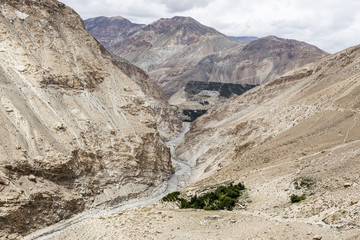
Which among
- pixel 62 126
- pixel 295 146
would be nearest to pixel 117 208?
pixel 62 126

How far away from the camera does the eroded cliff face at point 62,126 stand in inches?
1275

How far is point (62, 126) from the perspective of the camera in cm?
3966

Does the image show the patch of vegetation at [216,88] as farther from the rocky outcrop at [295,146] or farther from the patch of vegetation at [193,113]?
the rocky outcrop at [295,146]

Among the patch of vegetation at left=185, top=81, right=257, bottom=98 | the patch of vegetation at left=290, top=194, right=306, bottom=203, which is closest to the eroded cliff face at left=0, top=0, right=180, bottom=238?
the patch of vegetation at left=290, top=194, right=306, bottom=203

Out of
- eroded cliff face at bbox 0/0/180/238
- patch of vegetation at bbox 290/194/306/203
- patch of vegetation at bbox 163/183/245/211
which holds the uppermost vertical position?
eroded cliff face at bbox 0/0/180/238

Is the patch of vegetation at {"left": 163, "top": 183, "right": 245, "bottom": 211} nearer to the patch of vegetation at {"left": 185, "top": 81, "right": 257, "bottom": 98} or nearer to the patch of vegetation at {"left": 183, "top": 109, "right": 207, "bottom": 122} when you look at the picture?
the patch of vegetation at {"left": 183, "top": 109, "right": 207, "bottom": 122}

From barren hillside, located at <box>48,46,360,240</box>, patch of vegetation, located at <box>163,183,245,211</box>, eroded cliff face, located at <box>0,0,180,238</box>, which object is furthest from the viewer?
eroded cliff face, located at <box>0,0,180,238</box>

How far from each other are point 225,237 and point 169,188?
30390mm

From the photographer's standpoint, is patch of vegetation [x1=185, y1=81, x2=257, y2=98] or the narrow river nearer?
the narrow river

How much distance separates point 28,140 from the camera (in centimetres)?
3506

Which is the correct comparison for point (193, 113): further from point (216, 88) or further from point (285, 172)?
point (285, 172)

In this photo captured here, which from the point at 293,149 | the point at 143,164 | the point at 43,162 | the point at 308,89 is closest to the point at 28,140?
the point at 43,162

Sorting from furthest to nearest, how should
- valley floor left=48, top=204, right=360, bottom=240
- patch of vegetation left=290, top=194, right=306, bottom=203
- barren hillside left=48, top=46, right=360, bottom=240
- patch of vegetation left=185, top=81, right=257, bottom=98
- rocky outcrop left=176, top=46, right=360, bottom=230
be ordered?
patch of vegetation left=185, top=81, right=257, bottom=98
patch of vegetation left=290, top=194, right=306, bottom=203
rocky outcrop left=176, top=46, right=360, bottom=230
barren hillside left=48, top=46, right=360, bottom=240
valley floor left=48, top=204, right=360, bottom=240

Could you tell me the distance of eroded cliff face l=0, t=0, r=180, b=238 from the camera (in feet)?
106
